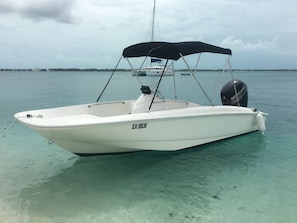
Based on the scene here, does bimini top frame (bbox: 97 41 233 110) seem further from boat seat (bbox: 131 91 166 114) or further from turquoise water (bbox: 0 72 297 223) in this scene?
turquoise water (bbox: 0 72 297 223)

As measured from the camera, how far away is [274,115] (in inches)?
509

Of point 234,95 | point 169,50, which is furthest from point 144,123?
point 234,95

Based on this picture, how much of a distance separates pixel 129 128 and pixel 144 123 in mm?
312

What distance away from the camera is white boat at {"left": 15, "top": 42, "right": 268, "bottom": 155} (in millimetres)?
5004

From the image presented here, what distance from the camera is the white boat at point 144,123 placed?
5.00 metres

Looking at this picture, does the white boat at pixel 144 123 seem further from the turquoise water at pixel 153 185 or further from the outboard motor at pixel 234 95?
the outboard motor at pixel 234 95

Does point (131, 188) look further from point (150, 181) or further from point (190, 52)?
point (190, 52)

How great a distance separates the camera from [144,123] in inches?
211

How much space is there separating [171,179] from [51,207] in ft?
7.30

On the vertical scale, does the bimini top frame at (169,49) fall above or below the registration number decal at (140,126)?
above

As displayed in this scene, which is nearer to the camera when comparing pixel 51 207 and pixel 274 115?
pixel 51 207

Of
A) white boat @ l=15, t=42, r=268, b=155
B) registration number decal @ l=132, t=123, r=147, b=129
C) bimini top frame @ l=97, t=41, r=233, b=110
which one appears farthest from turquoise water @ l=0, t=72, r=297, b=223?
bimini top frame @ l=97, t=41, r=233, b=110

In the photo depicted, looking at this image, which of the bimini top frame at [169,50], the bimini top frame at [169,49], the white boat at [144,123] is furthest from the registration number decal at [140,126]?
the bimini top frame at [169,49]

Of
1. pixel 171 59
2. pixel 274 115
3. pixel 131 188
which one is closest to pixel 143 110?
pixel 171 59
